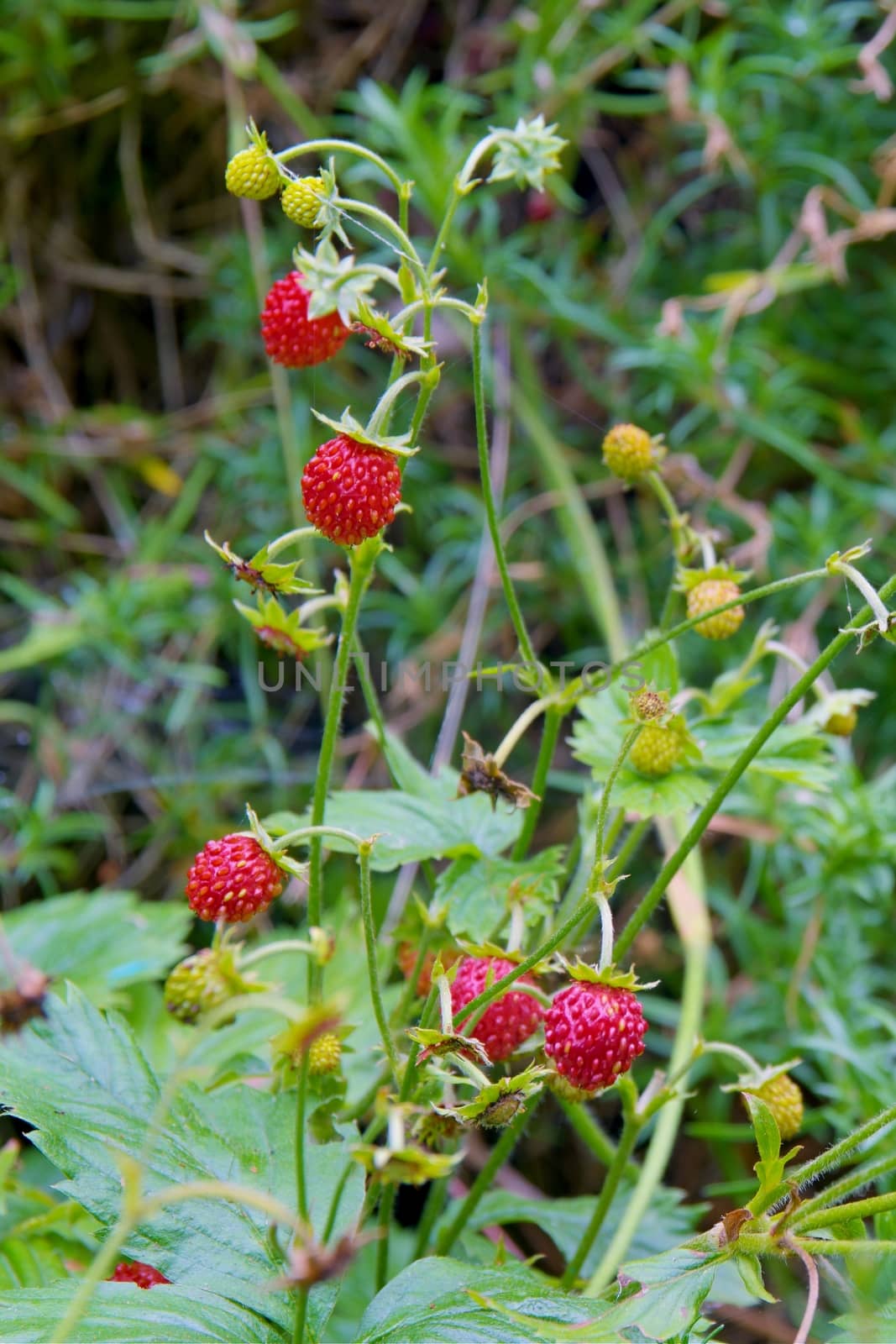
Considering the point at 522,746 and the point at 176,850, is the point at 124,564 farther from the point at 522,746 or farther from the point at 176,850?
the point at 522,746

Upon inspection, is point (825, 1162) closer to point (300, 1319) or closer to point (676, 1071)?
point (676, 1071)

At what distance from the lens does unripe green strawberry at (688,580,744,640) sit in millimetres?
1000

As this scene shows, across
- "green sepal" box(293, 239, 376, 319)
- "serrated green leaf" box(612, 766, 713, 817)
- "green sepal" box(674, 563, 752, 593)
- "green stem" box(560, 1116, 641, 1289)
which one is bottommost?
"green stem" box(560, 1116, 641, 1289)

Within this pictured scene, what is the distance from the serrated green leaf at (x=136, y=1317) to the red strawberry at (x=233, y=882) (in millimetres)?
264

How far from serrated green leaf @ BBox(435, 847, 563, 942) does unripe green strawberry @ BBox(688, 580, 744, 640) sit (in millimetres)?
233

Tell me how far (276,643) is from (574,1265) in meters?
0.58

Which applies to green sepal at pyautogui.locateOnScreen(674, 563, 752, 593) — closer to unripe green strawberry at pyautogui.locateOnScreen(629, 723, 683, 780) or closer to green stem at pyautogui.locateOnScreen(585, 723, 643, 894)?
unripe green strawberry at pyautogui.locateOnScreen(629, 723, 683, 780)

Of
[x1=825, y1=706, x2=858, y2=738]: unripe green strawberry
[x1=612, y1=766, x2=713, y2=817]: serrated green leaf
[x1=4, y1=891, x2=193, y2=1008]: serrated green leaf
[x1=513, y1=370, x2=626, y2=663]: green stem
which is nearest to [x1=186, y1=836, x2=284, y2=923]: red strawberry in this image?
[x1=612, y1=766, x2=713, y2=817]: serrated green leaf

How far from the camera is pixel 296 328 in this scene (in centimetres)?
93

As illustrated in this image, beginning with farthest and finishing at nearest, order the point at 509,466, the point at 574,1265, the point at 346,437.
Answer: the point at 509,466 → the point at 574,1265 → the point at 346,437

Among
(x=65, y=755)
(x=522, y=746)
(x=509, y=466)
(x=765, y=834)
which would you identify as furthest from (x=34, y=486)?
(x=765, y=834)

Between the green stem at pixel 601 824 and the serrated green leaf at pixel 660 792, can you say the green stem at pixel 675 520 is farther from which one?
the green stem at pixel 601 824

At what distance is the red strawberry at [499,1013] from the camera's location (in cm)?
89

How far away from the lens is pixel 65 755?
2.02 metres
